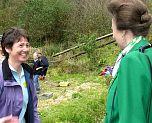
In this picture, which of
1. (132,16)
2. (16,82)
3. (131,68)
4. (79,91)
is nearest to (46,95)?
(79,91)

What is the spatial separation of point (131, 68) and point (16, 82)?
1617 mm

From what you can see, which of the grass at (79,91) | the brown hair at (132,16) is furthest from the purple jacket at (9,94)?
the grass at (79,91)

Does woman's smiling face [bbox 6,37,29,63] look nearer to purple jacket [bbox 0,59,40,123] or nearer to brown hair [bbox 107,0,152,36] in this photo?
purple jacket [bbox 0,59,40,123]

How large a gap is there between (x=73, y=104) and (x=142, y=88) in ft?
20.3

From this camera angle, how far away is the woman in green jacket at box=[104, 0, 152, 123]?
85.8 inches

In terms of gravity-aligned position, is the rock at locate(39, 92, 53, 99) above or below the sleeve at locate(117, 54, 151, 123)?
above

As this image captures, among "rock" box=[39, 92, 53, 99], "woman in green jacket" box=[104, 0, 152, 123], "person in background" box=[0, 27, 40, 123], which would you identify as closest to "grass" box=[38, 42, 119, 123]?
"rock" box=[39, 92, 53, 99]

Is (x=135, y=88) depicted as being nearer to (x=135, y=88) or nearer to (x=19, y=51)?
(x=135, y=88)

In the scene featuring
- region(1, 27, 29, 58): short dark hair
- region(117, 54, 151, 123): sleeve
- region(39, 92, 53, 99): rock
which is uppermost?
region(1, 27, 29, 58): short dark hair

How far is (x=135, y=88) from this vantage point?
7.14ft

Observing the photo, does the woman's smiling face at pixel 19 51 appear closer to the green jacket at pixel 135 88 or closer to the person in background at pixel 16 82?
the person in background at pixel 16 82

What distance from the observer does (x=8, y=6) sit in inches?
1061

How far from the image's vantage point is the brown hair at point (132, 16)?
7.70 feet

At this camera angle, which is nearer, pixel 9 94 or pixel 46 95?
pixel 9 94
